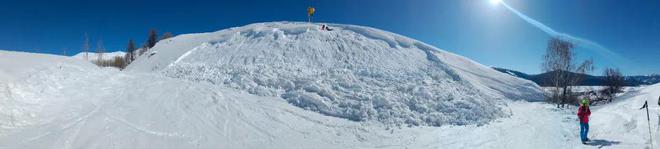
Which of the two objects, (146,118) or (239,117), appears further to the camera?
(239,117)

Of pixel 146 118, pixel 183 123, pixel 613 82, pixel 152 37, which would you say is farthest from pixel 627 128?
pixel 152 37

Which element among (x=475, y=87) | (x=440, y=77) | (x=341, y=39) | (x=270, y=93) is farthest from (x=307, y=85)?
(x=341, y=39)

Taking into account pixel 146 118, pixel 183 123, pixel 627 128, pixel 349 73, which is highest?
pixel 349 73

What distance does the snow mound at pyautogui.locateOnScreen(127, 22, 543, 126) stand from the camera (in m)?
17.8

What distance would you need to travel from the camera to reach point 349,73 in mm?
23547

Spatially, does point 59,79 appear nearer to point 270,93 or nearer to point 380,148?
point 270,93

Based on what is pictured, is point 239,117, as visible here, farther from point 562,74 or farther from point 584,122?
point 562,74

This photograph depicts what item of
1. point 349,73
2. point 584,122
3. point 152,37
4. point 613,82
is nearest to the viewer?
point 584,122

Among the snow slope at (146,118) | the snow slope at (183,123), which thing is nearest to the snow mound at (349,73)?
the snow slope at (183,123)

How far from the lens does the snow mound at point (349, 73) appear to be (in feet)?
58.2

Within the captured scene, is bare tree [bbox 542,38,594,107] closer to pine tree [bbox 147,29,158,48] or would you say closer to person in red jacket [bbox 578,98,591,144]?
person in red jacket [bbox 578,98,591,144]

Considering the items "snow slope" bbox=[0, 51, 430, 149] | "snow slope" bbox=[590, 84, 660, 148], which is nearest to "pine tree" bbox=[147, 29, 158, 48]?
"snow slope" bbox=[0, 51, 430, 149]

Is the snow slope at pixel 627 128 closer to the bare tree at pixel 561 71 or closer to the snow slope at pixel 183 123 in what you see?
the snow slope at pixel 183 123

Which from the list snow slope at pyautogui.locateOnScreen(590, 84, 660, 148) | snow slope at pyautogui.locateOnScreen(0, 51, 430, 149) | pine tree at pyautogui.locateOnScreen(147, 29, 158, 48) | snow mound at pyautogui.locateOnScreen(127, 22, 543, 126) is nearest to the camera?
snow slope at pyautogui.locateOnScreen(590, 84, 660, 148)
